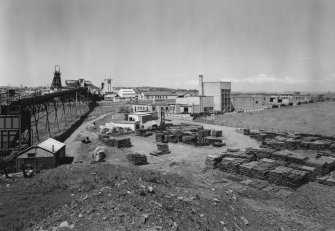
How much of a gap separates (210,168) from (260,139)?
14447 mm

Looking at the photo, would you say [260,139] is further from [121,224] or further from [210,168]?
[121,224]

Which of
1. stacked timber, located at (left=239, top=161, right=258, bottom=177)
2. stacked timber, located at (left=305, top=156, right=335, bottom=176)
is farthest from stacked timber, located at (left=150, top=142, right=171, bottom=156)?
stacked timber, located at (left=305, top=156, right=335, bottom=176)

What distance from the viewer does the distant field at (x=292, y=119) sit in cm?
4006

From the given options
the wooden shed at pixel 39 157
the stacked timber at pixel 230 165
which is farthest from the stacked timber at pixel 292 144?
the wooden shed at pixel 39 157

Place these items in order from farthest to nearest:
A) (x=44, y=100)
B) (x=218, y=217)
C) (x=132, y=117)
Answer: (x=132, y=117) → (x=44, y=100) → (x=218, y=217)

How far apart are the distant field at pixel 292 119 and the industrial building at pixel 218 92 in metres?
14.2

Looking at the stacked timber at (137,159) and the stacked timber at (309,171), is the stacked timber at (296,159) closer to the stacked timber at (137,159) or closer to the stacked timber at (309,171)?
the stacked timber at (309,171)

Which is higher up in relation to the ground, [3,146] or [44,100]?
[44,100]

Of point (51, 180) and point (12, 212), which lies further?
point (51, 180)

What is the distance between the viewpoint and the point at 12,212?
33.9 feet

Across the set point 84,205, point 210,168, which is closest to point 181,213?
point 84,205

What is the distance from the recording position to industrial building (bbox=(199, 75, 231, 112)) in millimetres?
67688

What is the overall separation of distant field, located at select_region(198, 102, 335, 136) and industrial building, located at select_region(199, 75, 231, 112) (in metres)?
14.2

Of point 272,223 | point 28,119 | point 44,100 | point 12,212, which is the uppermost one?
point 44,100
